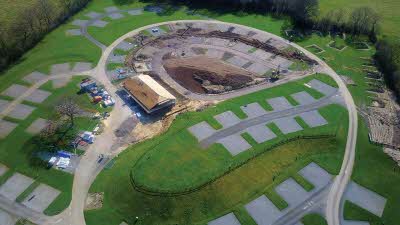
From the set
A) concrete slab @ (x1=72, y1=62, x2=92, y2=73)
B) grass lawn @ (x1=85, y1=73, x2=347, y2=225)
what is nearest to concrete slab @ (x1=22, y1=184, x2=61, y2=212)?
grass lawn @ (x1=85, y1=73, x2=347, y2=225)

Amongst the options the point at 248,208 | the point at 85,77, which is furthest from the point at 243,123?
the point at 85,77

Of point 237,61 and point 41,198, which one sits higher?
point 237,61

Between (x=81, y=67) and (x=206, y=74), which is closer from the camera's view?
(x=206, y=74)

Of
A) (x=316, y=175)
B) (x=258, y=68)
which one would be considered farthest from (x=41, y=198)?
(x=258, y=68)

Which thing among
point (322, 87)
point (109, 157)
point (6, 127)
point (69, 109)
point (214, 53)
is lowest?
point (109, 157)

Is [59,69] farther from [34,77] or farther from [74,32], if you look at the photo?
[74,32]

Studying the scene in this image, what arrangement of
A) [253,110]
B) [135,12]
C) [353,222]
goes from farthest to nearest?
[135,12] < [253,110] < [353,222]

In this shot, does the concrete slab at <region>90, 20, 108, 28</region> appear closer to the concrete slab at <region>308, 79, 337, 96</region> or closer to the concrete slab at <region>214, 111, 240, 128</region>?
the concrete slab at <region>214, 111, 240, 128</region>
